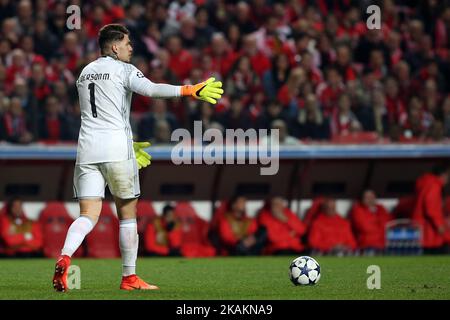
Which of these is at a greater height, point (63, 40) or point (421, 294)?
point (63, 40)

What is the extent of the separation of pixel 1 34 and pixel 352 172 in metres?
6.30

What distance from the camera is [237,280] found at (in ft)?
36.0

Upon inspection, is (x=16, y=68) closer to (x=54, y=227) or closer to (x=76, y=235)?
(x=54, y=227)

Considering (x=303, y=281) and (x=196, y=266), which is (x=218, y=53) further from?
(x=303, y=281)

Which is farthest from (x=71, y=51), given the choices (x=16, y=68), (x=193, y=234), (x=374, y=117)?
(x=374, y=117)

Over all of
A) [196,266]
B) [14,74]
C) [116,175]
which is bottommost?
[196,266]

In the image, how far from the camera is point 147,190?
1798 cm

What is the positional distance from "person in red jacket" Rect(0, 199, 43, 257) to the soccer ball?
7635mm

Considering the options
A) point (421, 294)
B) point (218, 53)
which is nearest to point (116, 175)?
point (421, 294)

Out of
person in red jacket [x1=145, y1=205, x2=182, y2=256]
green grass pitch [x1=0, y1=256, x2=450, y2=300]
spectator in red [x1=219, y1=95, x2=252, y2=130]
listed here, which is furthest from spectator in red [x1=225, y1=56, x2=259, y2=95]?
green grass pitch [x1=0, y1=256, x2=450, y2=300]

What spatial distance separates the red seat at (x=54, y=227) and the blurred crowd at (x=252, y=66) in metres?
1.22

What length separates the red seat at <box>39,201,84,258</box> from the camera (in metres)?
17.1

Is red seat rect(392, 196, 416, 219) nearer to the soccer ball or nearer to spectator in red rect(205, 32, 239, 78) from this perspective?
spectator in red rect(205, 32, 239, 78)

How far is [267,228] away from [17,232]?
3920mm
